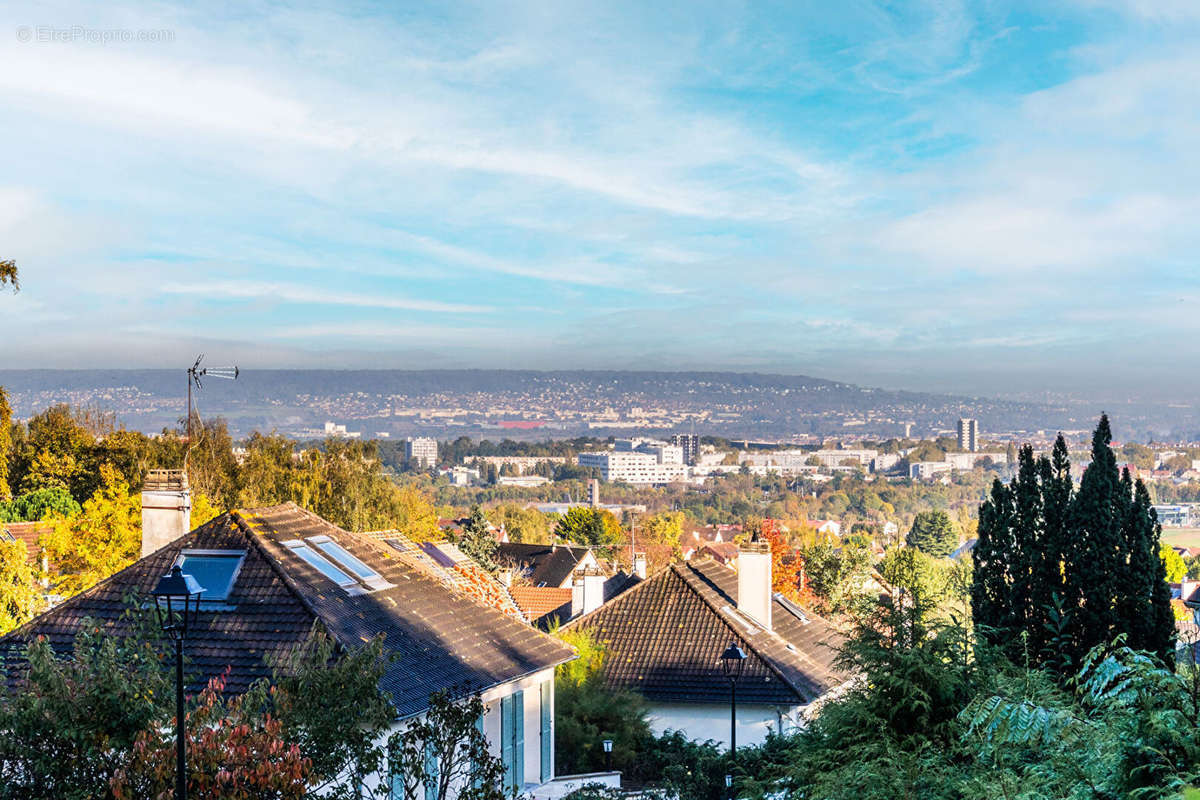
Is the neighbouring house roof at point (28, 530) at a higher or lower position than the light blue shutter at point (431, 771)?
lower

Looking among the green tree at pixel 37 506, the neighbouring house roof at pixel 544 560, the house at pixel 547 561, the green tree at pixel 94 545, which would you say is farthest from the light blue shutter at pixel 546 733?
the neighbouring house roof at pixel 544 560

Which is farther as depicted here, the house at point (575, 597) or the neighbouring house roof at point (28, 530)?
the neighbouring house roof at point (28, 530)

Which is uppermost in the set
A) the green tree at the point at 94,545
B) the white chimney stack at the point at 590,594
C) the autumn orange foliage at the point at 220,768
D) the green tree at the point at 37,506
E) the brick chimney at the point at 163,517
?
the brick chimney at the point at 163,517

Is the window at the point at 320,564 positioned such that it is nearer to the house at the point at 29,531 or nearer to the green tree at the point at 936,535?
the house at the point at 29,531

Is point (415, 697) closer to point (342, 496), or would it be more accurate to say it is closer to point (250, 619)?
point (250, 619)

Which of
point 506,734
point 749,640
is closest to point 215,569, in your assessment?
point 506,734

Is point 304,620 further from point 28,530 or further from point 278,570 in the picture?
point 28,530

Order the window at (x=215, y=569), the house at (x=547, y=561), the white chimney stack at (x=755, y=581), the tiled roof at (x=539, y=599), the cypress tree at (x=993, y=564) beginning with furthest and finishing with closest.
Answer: the house at (x=547, y=561) → the tiled roof at (x=539, y=599) → the white chimney stack at (x=755, y=581) → the cypress tree at (x=993, y=564) → the window at (x=215, y=569)
